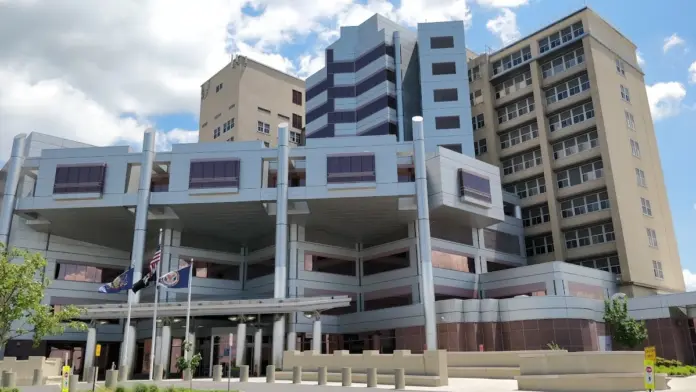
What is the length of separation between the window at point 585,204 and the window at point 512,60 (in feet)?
61.7

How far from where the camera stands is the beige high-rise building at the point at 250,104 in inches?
3337

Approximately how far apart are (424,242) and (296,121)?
148 feet

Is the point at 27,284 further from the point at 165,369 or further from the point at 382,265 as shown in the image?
the point at 382,265

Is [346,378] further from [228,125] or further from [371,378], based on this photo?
[228,125]

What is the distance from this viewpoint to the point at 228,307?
47.9 m

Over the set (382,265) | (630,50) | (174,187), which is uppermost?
(630,50)

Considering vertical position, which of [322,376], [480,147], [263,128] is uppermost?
[263,128]

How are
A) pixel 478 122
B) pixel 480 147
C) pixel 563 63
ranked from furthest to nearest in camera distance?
pixel 478 122 → pixel 480 147 → pixel 563 63

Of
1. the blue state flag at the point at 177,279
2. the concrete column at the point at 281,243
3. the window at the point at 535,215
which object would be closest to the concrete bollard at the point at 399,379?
the blue state flag at the point at 177,279

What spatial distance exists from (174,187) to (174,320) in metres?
11.8

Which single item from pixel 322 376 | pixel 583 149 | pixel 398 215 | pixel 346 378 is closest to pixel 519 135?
pixel 583 149

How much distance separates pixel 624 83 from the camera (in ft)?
228

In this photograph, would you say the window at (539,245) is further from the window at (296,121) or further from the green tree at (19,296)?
the green tree at (19,296)

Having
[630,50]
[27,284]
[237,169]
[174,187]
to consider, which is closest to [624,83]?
[630,50]
